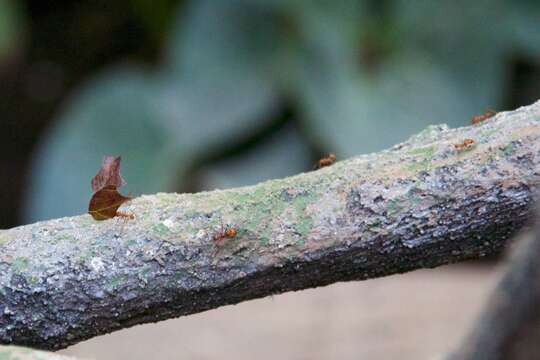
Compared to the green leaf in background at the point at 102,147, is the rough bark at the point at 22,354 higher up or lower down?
lower down

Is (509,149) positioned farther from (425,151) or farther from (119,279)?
(119,279)

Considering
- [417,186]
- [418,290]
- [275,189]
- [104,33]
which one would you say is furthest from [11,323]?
[104,33]

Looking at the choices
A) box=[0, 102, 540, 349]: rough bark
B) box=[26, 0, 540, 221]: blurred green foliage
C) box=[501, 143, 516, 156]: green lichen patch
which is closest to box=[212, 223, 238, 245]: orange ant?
box=[0, 102, 540, 349]: rough bark

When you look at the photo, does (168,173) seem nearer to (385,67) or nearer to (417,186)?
(385,67)

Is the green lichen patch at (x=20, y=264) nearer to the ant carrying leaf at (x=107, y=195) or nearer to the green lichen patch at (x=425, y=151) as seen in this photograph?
the ant carrying leaf at (x=107, y=195)

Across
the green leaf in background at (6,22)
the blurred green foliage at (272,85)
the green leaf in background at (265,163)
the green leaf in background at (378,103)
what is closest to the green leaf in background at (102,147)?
the blurred green foliage at (272,85)
